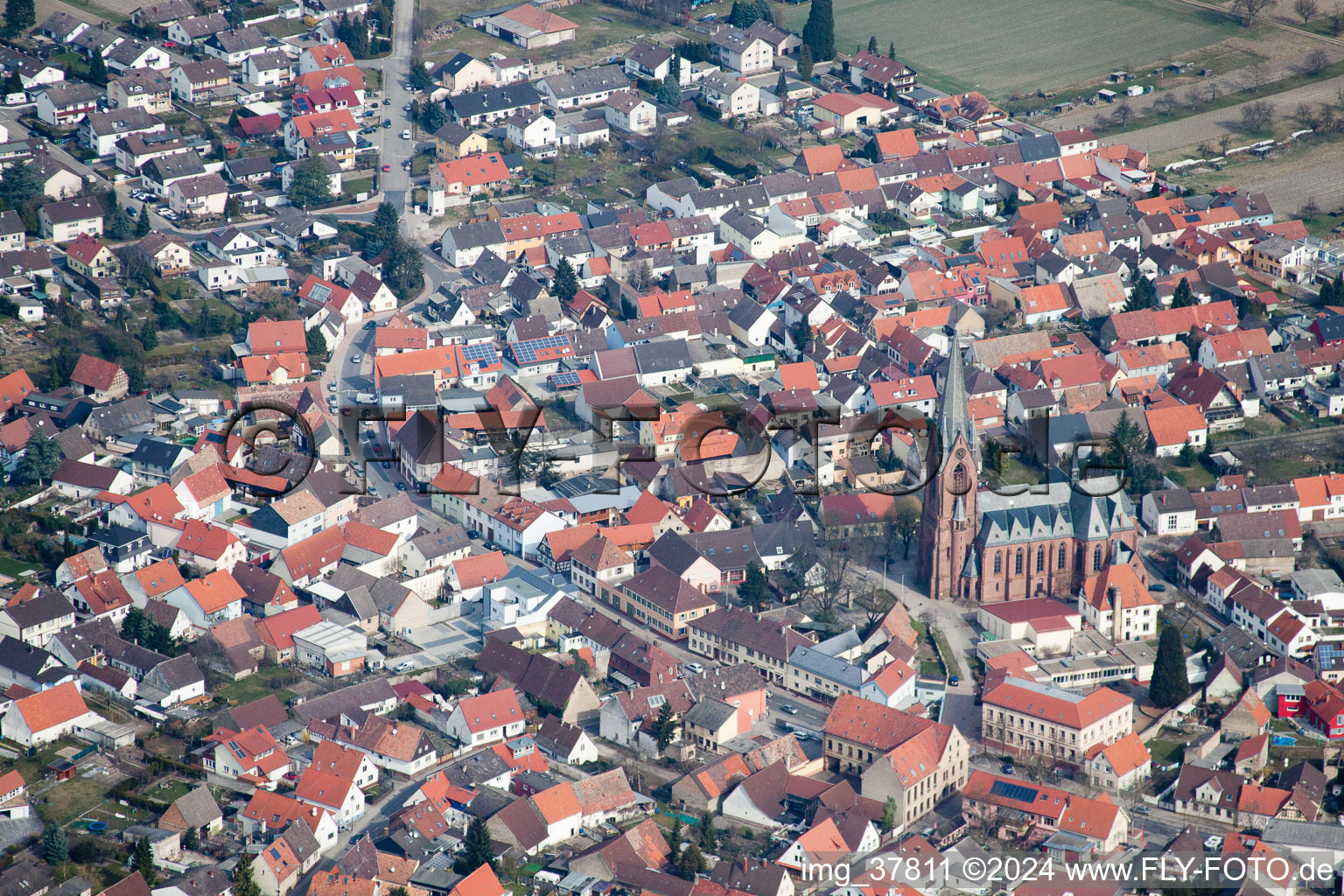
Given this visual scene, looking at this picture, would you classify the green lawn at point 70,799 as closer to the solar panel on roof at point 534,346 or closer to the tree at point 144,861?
the tree at point 144,861

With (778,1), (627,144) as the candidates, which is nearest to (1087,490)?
(627,144)

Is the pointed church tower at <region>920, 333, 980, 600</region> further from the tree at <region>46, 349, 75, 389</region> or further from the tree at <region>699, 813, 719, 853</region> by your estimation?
the tree at <region>46, 349, 75, 389</region>

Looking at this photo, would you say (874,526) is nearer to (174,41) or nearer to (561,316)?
(561,316)

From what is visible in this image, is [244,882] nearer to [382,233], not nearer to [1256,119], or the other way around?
[382,233]

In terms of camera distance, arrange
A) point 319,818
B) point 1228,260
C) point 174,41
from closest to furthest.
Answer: point 319,818 < point 1228,260 < point 174,41

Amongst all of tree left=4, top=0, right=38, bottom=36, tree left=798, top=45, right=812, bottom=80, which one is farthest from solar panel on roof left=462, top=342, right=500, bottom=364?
tree left=4, top=0, right=38, bottom=36
